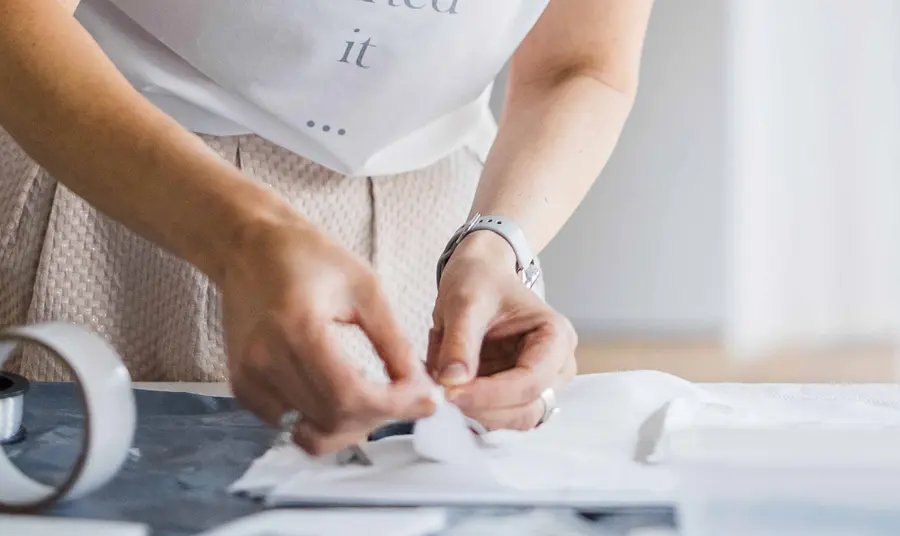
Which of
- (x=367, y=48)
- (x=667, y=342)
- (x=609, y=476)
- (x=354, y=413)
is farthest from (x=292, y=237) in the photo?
(x=667, y=342)

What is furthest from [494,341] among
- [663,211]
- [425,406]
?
[663,211]

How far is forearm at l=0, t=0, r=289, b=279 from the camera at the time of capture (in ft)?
1.35

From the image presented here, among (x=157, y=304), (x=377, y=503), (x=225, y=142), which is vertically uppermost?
(x=225, y=142)

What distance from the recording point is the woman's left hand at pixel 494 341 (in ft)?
1.63

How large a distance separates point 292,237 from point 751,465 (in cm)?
21

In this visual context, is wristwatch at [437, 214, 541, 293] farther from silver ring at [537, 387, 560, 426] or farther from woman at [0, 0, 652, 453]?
silver ring at [537, 387, 560, 426]

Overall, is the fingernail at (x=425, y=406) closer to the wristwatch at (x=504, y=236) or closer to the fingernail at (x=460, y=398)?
the fingernail at (x=460, y=398)

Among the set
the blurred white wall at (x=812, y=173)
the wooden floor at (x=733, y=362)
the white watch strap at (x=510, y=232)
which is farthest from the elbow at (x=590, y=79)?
the blurred white wall at (x=812, y=173)

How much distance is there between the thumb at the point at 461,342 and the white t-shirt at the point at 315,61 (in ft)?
0.76

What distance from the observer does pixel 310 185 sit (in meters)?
0.73

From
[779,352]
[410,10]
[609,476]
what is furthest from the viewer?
[779,352]

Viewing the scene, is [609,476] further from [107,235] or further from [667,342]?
[667,342]

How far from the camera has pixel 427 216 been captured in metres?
0.80

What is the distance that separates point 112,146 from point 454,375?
0.21 metres
